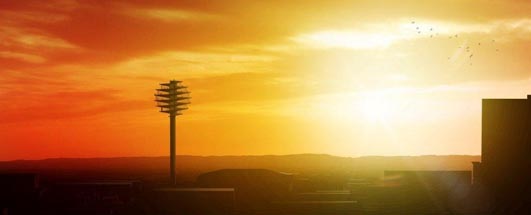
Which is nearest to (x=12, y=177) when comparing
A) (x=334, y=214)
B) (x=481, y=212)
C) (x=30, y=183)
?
(x=30, y=183)

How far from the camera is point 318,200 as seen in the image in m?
81.6

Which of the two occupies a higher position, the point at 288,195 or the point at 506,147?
the point at 506,147

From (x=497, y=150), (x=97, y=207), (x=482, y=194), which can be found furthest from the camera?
(x=482, y=194)

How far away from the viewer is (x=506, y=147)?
6862 centimetres

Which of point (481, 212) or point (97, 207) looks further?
point (481, 212)

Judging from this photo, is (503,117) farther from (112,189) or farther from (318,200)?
(112,189)

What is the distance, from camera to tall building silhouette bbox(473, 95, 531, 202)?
6625 cm

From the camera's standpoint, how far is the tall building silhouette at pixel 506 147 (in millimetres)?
66250

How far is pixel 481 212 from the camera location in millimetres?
74438

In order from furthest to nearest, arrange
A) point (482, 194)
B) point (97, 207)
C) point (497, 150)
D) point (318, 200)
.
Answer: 1. point (318, 200)
2. point (482, 194)
3. point (497, 150)
4. point (97, 207)

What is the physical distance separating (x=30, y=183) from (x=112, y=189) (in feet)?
32.8

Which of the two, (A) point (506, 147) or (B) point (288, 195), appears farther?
(B) point (288, 195)

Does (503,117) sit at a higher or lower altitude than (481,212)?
higher

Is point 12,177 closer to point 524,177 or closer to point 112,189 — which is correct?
point 112,189
